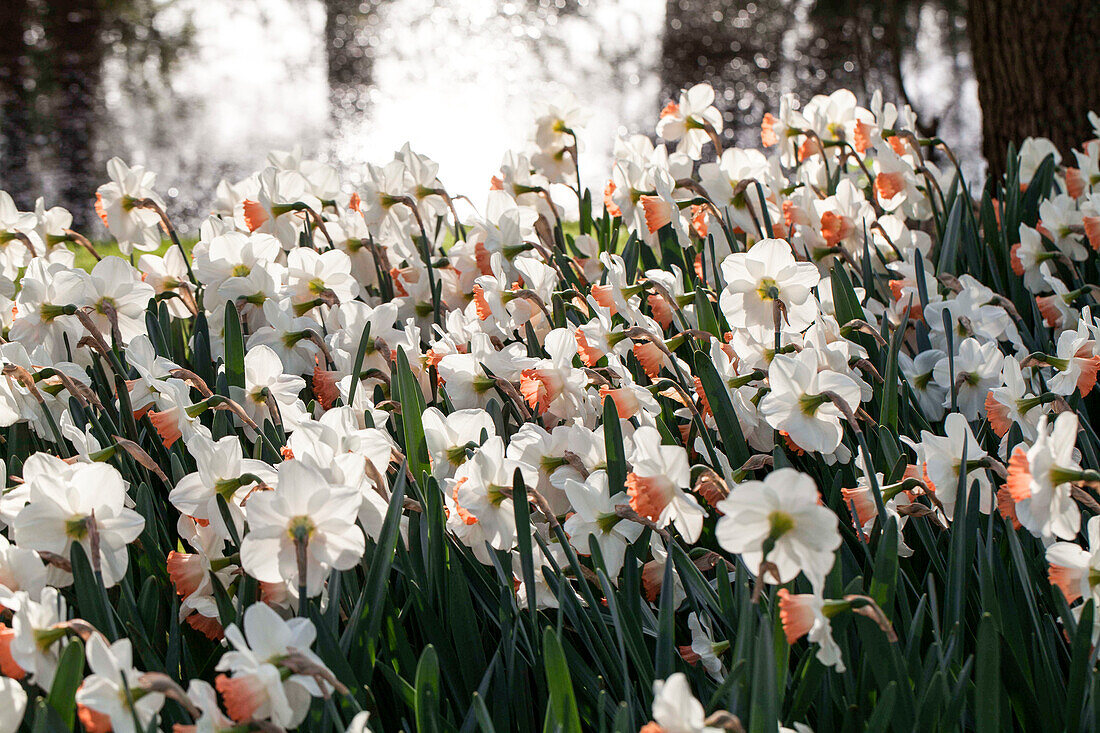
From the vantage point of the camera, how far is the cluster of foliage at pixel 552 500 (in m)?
0.93

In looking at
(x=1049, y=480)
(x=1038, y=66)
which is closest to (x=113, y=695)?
(x=1049, y=480)

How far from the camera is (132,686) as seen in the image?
874mm

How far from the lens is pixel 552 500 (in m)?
1.28

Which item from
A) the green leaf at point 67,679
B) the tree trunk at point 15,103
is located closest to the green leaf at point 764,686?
the green leaf at point 67,679

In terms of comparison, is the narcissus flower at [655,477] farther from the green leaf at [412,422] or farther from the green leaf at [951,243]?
the green leaf at [951,243]

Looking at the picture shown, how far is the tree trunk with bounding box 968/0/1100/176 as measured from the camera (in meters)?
3.14

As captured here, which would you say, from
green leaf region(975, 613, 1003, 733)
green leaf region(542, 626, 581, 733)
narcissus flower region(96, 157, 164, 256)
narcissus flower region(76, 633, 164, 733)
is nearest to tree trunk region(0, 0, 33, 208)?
narcissus flower region(96, 157, 164, 256)

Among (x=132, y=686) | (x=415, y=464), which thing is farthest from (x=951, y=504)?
(x=132, y=686)

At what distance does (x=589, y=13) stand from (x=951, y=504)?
1339 centimetres

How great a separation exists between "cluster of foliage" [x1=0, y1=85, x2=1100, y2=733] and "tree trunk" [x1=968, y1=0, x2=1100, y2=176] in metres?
1.42

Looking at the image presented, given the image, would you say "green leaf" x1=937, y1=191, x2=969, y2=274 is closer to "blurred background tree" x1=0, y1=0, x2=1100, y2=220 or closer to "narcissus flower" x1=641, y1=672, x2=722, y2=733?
"narcissus flower" x1=641, y1=672, x2=722, y2=733

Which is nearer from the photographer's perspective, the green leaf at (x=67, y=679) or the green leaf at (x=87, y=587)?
the green leaf at (x=67, y=679)

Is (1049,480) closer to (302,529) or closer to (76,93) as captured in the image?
(302,529)

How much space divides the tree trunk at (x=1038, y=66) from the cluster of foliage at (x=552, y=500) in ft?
4.67
